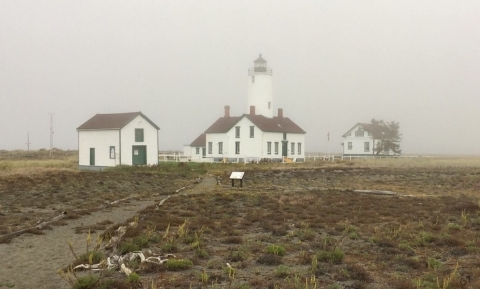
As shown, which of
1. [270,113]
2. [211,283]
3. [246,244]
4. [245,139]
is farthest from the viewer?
[270,113]

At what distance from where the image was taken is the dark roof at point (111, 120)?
41897mm

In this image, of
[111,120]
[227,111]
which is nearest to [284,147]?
[227,111]

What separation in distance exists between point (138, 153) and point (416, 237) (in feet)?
107

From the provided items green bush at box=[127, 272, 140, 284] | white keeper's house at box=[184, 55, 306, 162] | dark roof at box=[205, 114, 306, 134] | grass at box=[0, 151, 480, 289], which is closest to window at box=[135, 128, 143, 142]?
white keeper's house at box=[184, 55, 306, 162]

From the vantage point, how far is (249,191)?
80.4 ft

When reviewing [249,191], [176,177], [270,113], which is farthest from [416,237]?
[270,113]

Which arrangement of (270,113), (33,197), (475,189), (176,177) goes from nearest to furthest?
1. (33,197)
2. (475,189)
3. (176,177)
4. (270,113)

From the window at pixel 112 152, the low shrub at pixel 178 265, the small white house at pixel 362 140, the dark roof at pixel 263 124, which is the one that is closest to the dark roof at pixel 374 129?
the small white house at pixel 362 140

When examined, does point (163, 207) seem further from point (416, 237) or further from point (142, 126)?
point (142, 126)

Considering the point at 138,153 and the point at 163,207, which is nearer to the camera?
the point at 163,207

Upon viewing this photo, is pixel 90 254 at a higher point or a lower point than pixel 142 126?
lower

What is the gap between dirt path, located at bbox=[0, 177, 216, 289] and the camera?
8.52 meters

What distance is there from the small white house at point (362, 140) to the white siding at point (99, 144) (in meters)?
40.7

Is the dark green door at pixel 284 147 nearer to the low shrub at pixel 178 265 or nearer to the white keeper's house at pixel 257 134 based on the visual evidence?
the white keeper's house at pixel 257 134
